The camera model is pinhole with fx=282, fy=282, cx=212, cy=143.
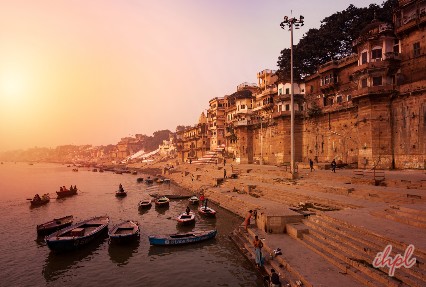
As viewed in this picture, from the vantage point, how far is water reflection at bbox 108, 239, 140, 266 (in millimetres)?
16109

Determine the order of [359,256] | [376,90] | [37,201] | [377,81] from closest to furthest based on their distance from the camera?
[359,256] → [376,90] → [377,81] → [37,201]

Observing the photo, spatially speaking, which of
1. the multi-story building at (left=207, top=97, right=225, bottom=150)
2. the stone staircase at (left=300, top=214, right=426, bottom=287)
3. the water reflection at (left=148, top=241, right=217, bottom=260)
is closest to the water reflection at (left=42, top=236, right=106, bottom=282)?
the water reflection at (left=148, top=241, right=217, bottom=260)

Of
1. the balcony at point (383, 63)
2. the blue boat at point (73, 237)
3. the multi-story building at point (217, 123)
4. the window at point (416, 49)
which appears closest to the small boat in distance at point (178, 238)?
the blue boat at point (73, 237)

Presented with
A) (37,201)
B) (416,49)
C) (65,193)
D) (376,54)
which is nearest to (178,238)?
(37,201)

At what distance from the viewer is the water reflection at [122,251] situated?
1611 centimetres

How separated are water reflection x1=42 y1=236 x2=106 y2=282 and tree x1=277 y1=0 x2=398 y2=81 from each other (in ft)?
122

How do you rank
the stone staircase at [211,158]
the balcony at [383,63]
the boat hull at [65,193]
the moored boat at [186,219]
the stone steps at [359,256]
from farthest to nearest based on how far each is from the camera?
the stone staircase at [211,158], the boat hull at [65,193], the balcony at [383,63], the moored boat at [186,219], the stone steps at [359,256]

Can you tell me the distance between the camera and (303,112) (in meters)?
41.1

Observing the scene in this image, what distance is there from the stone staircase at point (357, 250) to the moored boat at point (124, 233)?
10557 mm

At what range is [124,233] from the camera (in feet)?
60.8

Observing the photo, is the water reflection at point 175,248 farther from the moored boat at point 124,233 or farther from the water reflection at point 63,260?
the water reflection at point 63,260

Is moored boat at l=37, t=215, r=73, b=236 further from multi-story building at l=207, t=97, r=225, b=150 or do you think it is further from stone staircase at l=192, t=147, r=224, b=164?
multi-story building at l=207, t=97, r=225, b=150

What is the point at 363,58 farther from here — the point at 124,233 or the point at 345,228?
the point at 124,233

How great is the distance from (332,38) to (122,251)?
45.6 metres
